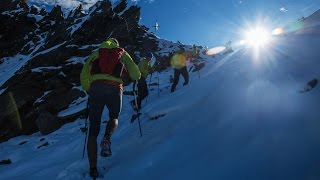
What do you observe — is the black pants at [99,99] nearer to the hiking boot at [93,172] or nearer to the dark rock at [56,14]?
the hiking boot at [93,172]

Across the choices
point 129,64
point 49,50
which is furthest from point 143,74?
point 49,50

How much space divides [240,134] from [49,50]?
113ft

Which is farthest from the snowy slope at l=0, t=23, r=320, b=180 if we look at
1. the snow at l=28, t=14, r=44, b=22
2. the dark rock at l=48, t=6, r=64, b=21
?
the snow at l=28, t=14, r=44, b=22

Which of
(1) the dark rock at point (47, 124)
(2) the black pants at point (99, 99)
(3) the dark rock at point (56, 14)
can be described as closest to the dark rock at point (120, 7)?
(3) the dark rock at point (56, 14)

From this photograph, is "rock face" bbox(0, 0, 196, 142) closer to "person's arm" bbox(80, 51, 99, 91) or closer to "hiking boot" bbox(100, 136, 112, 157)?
"person's arm" bbox(80, 51, 99, 91)

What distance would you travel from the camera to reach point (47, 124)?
20109 mm

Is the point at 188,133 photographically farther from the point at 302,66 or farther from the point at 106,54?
the point at 302,66

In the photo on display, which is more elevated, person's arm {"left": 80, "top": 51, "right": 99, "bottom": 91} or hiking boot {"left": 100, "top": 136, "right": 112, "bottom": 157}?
person's arm {"left": 80, "top": 51, "right": 99, "bottom": 91}

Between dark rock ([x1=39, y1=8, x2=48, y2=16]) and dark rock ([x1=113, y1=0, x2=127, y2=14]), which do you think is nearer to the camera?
dark rock ([x1=113, y1=0, x2=127, y2=14])

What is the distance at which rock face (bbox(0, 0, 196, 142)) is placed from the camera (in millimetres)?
23812

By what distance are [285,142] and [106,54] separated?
3.78 metres

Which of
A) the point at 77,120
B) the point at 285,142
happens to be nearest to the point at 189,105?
the point at 285,142

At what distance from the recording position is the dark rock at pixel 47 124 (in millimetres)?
19969

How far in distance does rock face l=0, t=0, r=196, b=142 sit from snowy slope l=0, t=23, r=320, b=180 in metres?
13.8
